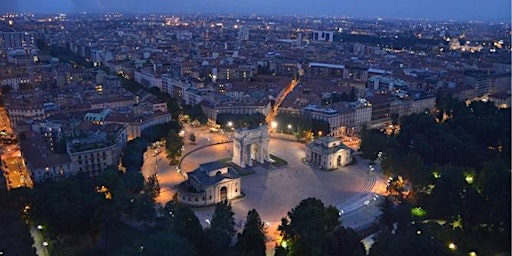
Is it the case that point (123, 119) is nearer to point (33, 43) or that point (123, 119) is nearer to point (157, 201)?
point (157, 201)

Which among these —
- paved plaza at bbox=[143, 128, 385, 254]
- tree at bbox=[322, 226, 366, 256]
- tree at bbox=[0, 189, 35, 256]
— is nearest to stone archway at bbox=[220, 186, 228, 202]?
paved plaza at bbox=[143, 128, 385, 254]

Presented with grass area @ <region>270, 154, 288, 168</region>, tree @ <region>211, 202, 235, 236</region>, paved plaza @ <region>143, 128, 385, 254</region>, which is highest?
tree @ <region>211, 202, 235, 236</region>

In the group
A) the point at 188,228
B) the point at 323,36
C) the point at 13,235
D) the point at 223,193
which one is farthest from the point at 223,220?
the point at 323,36

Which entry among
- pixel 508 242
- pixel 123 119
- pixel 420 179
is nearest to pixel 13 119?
pixel 123 119

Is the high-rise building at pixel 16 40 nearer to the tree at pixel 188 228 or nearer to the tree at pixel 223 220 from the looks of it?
the tree at pixel 188 228

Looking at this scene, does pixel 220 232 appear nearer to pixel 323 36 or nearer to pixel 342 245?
pixel 342 245

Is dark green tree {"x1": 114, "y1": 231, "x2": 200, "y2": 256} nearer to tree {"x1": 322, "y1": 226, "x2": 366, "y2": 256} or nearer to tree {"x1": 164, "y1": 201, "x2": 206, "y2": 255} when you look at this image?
tree {"x1": 164, "y1": 201, "x2": 206, "y2": 255}
